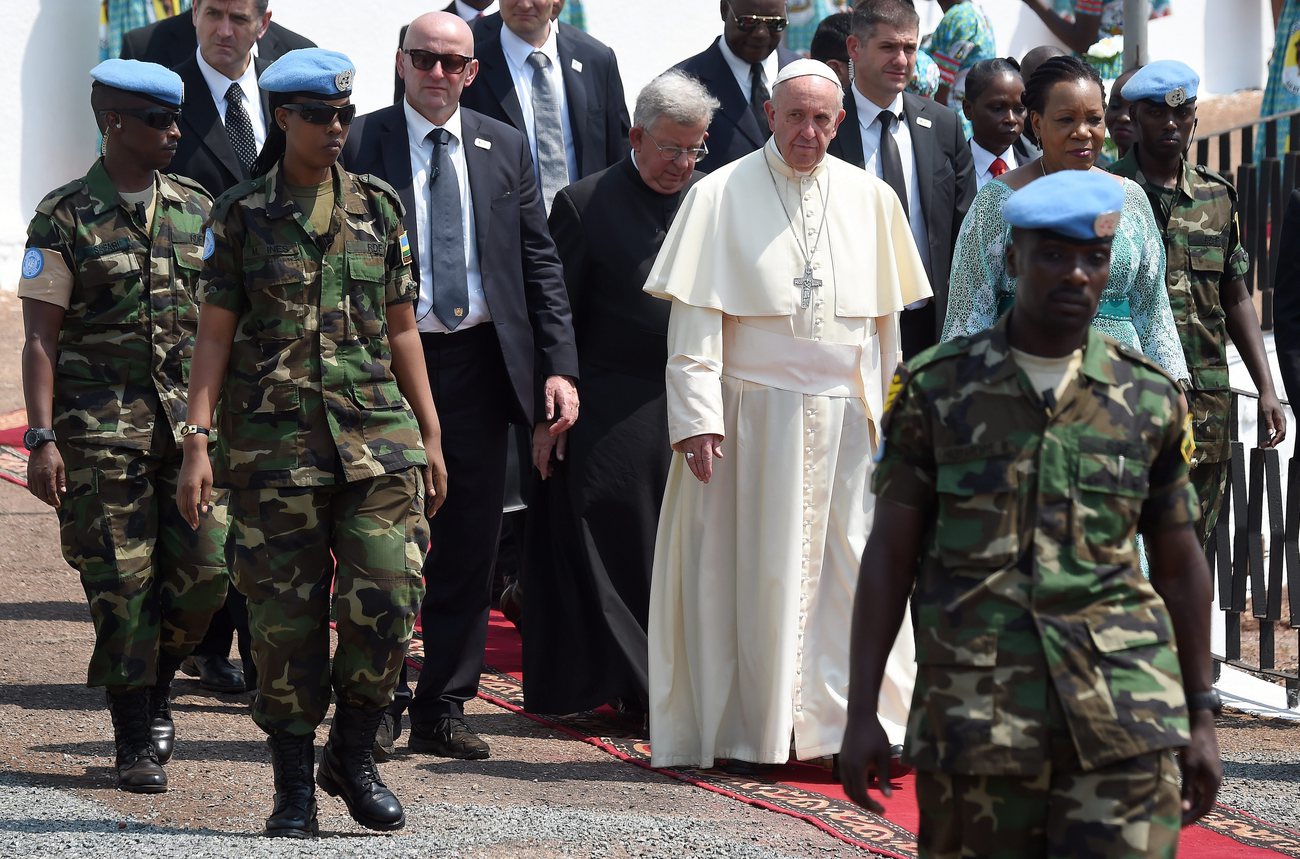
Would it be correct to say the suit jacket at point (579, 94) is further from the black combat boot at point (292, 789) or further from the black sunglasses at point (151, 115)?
the black combat boot at point (292, 789)

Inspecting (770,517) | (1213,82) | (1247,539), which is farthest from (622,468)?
(1213,82)

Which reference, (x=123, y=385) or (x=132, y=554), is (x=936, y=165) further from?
(x=132, y=554)

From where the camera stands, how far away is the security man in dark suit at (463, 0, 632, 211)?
802 cm

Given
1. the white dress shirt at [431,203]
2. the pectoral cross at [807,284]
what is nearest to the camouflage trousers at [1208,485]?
the pectoral cross at [807,284]

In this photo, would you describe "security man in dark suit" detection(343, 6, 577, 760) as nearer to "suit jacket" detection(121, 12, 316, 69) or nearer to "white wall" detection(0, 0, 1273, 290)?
"suit jacket" detection(121, 12, 316, 69)

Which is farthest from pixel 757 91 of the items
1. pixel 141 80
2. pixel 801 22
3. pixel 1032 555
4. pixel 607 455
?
pixel 801 22

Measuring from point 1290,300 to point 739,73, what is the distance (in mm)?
2522

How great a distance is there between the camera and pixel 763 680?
6383mm

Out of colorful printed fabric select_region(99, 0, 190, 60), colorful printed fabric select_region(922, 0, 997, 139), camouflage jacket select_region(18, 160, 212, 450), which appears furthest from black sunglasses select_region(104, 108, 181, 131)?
colorful printed fabric select_region(99, 0, 190, 60)

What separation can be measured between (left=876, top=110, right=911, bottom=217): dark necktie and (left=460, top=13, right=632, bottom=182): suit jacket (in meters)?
1.05

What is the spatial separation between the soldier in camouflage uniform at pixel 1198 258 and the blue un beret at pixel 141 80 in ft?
10.3

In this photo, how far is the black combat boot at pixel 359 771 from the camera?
5.45 m

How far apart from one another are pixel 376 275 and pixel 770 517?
63.5 inches

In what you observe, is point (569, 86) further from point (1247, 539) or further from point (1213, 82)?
point (1213, 82)
